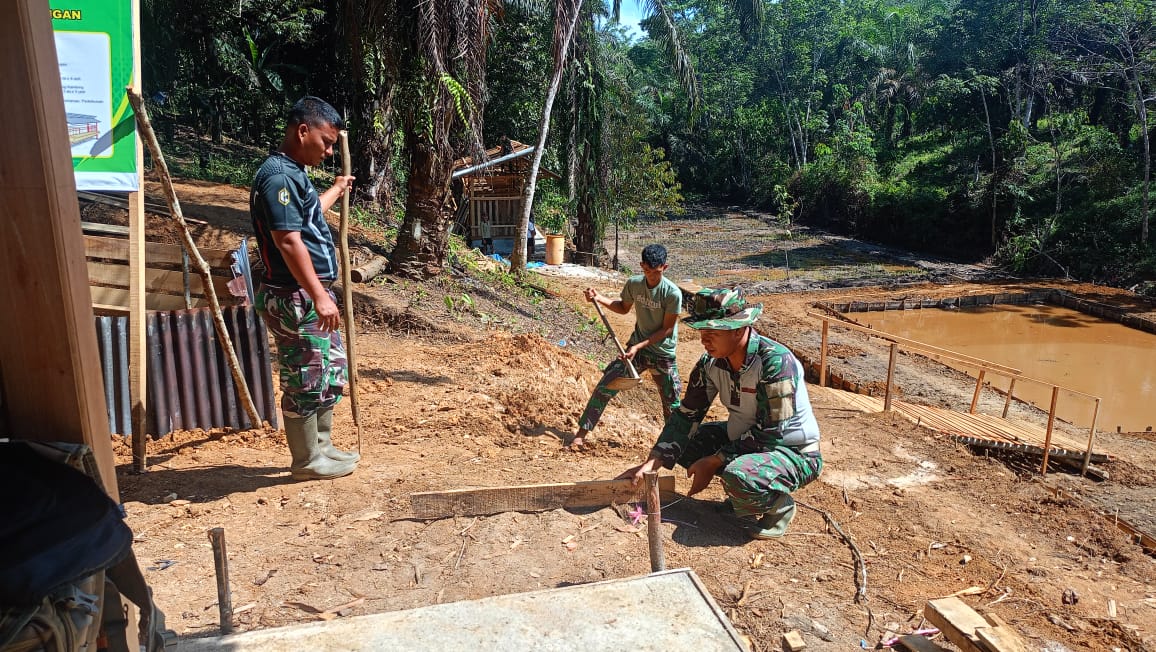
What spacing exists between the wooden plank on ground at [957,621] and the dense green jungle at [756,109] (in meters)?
8.04

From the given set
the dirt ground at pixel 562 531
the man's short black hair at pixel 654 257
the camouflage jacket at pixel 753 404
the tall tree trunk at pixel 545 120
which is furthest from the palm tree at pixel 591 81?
the camouflage jacket at pixel 753 404

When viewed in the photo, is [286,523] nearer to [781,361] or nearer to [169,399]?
[169,399]

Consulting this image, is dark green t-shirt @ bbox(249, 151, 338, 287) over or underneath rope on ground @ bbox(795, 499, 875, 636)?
over

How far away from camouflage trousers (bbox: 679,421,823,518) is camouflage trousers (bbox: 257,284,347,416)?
2136 mm

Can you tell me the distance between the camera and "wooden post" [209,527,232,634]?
2.72 meters

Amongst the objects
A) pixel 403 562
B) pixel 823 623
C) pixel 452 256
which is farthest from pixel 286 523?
pixel 452 256

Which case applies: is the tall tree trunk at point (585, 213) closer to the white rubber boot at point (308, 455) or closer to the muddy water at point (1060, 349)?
the muddy water at point (1060, 349)

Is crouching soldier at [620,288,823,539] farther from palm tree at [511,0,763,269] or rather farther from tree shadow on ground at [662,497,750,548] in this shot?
palm tree at [511,0,763,269]

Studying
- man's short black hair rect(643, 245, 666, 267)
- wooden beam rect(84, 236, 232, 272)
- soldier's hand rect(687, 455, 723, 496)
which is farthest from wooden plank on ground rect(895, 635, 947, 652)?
wooden beam rect(84, 236, 232, 272)

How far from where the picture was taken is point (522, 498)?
3.96 m

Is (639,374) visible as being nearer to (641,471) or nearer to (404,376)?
(641,471)

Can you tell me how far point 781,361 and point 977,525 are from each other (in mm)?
2351

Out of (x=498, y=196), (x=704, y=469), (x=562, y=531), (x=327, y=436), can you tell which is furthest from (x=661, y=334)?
(x=498, y=196)

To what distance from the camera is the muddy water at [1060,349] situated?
12070mm
